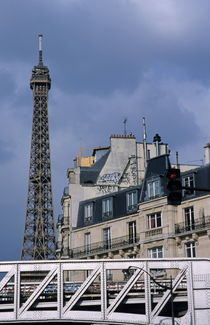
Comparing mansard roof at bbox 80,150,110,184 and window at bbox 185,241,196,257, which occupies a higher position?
mansard roof at bbox 80,150,110,184

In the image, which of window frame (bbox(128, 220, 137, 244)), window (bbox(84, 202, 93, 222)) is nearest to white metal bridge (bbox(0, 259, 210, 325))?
window frame (bbox(128, 220, 137, 244))

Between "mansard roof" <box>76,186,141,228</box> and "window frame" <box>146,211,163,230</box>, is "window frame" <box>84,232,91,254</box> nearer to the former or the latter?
"mansard roof" <box>76,186,141,228</box>

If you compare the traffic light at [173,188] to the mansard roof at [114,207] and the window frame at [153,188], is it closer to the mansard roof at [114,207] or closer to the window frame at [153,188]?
the window frame at [153,188]

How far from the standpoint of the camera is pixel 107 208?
201 feet

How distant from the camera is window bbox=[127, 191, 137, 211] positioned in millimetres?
59009

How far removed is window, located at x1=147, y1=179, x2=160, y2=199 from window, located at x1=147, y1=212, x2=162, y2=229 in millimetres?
1369

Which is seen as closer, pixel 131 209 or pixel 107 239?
pixel 131 209

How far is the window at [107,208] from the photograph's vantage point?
60.9 metres

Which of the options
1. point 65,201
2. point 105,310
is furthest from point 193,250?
point 65,201

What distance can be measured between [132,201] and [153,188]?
3.82 metres

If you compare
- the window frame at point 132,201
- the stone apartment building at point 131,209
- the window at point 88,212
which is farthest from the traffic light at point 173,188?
the window at point 88,212

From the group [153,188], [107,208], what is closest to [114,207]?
[107,208]

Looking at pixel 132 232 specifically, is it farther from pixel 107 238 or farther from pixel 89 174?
pixel 89 174

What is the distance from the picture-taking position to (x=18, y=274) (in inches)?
1626
